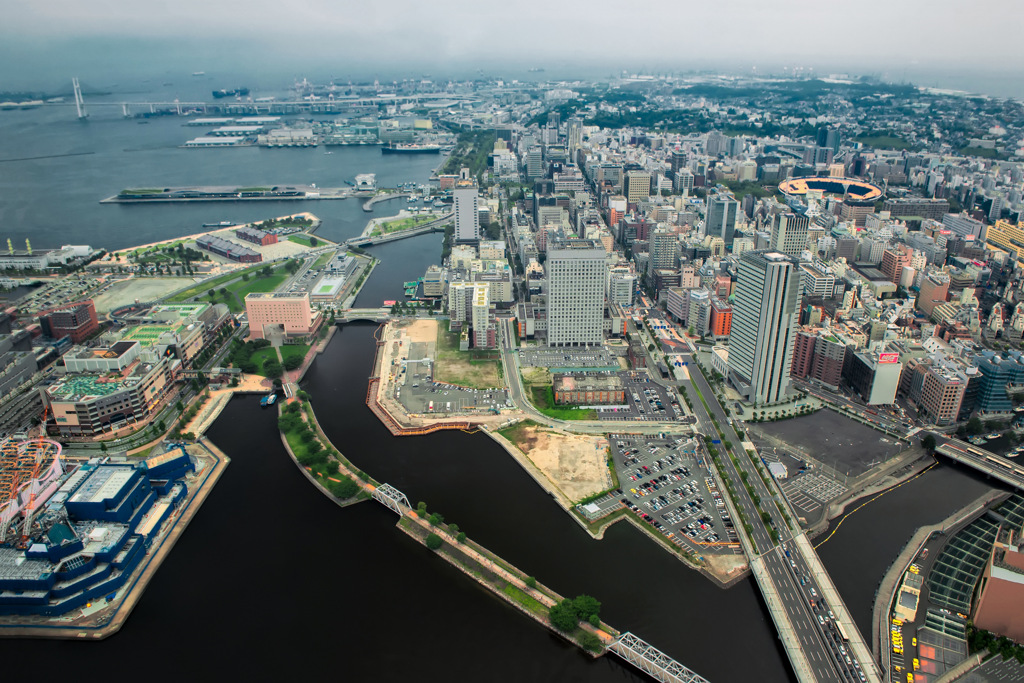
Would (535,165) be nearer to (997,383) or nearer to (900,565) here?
(997,383)

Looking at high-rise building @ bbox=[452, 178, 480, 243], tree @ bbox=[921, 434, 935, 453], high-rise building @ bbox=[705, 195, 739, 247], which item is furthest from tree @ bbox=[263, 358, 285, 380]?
high-rise building @ bbox=[705, 195, 739, 247]

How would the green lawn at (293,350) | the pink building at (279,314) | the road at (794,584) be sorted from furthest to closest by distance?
the pink building at (279,314)
the green lawn at (293,350)
the road at (794,584)

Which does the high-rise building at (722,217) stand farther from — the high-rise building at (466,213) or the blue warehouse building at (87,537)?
the blue warehouse building at (87,537)

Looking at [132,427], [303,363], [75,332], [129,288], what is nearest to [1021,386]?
[303,363]

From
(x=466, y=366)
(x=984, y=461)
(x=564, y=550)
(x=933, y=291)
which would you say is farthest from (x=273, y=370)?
(x=933, y=291)

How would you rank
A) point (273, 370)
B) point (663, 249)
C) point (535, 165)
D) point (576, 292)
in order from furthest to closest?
point (535, 165) → point (663, 249) → point (576, 292) → point (273, 370)

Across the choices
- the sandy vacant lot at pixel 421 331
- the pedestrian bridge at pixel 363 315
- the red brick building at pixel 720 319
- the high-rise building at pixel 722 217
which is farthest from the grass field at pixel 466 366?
the high-rise building at pixel 722 217
